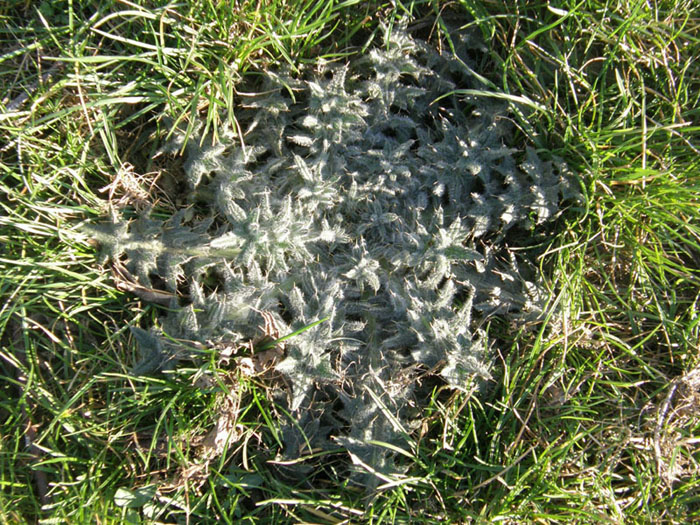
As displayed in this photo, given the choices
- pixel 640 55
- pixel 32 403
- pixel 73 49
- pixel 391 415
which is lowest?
pixel 32 403

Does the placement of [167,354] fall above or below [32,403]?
above

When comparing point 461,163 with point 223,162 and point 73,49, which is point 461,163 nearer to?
point 223,162

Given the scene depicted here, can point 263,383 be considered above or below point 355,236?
below

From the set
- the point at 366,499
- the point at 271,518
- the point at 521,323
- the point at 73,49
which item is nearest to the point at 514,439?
the point at 521,323
